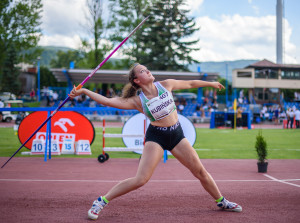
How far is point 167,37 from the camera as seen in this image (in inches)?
2133

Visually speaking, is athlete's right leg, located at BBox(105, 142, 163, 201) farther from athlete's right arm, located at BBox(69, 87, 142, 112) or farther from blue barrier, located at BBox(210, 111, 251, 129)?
blue barrier, located at BBox(210, 111, 251, 129)

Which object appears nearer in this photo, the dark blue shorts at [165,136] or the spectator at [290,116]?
the dark blue shorts at [165,136]

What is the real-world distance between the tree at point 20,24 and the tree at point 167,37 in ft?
73.9

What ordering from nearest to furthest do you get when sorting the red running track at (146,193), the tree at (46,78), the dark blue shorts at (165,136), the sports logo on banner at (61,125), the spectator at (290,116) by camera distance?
1. the dark blue shorts at (165,136)
2. the red running track at (146,193)
3. the sports logo on banner at (61,125)
4. the spectator at (290,116)
5. the tree at (46,78)

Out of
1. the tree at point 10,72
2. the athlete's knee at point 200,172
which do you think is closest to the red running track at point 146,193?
the athlete's knee at point 200,172

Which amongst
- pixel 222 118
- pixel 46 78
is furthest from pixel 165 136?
pixel 46 78

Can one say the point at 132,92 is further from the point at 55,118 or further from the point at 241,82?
the point at 241,82

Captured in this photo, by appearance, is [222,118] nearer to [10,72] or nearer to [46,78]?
[10,72]

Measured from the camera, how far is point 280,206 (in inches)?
218

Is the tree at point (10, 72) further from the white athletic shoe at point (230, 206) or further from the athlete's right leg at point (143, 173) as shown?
the white athletic shoe at point (230, 206)

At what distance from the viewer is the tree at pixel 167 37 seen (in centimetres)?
5316

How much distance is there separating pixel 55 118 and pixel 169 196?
7107 millimetres

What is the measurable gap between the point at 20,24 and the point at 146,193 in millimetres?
29665

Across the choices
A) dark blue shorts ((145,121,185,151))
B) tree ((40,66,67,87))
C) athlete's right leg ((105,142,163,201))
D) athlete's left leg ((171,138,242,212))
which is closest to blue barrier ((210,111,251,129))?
athlete's left leg ((171,138,242,212))
